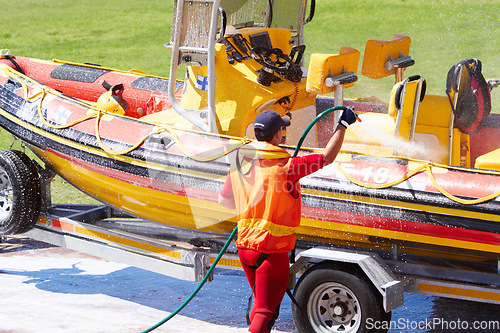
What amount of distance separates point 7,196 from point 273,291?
3015 mm

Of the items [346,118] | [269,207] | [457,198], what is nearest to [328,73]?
[346,118]

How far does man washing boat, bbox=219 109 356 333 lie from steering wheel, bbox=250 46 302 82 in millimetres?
1628

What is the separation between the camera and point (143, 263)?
585 cm

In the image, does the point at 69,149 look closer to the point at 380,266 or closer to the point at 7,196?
the point at 7,196

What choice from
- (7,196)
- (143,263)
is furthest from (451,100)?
(7,196)

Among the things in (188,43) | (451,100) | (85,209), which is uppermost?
(188,43)

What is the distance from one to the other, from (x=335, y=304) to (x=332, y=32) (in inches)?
510

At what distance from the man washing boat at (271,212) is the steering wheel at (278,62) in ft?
5.34

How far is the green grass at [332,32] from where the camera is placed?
1536 cm

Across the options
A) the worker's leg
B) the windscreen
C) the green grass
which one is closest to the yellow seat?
the windscreen

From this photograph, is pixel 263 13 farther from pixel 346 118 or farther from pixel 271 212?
pixel 271 212

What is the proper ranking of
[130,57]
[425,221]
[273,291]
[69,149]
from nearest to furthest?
[273,291]
[425,221]
[69,149]
[130,57]

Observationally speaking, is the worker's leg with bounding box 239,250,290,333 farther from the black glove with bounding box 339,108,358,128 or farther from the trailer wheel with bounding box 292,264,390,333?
the black glove with bounding box 339,108,358,128

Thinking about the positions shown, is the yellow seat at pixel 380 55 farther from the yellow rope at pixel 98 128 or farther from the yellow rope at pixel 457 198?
the yellow rope at pixel 457 198
